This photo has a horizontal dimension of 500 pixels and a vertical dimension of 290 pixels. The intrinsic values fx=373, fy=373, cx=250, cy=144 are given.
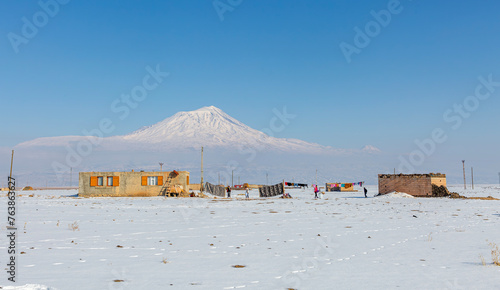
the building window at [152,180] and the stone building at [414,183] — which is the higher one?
the building window at [152,180]

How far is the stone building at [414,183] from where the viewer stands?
4353 centimetres

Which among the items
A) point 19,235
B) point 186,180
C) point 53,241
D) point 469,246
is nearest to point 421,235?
point 469,246

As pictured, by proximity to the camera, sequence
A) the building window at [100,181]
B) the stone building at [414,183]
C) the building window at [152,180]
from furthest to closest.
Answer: the building window at [100,181], the building window at [152,180], the stone building at [414,183]

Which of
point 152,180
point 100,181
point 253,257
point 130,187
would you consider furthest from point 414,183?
point 253,257

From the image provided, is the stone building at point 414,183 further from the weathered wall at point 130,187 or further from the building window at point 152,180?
the building window at point 152,180

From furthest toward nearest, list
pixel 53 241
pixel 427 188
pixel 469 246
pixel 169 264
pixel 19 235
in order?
pixel 427 188 < pixel 19 235 < pixel 53 241 < pixel 469 246 < pixel 169 264

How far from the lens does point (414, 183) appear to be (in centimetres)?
4369

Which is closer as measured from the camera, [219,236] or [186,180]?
[219,236]

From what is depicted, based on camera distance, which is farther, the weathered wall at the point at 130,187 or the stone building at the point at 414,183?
the weathered wall at the point at 130,187

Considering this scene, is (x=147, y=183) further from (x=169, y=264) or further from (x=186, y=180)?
(x=169, y=264)

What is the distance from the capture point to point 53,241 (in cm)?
1069

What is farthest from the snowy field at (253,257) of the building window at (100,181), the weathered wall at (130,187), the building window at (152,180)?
the building window at (100,181)

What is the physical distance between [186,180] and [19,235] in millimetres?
36479

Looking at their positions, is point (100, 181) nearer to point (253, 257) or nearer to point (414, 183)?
point (414, 183)
